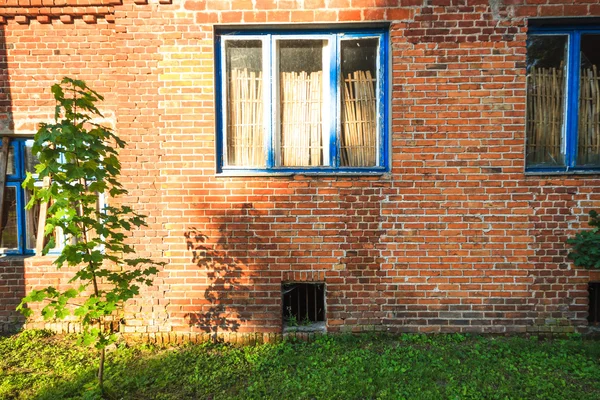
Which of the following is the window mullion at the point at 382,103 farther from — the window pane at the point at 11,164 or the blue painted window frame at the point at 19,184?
the window pane at the point at 11,164

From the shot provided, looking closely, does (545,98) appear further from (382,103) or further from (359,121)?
(359,121)

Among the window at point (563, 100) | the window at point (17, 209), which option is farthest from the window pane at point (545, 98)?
the window at point (17, 209)

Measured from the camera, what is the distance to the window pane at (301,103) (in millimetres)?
4441

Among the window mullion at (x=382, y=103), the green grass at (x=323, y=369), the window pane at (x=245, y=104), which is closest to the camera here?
the green grass at (x=323, y=369)

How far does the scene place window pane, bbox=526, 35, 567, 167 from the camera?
4.36 metres

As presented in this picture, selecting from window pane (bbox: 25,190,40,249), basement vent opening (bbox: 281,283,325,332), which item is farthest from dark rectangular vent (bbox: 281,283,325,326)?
window pane (bbox: 25,190,40,249)

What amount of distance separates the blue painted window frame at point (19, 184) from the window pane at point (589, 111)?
289 inches

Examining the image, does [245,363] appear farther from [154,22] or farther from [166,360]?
[154,22]

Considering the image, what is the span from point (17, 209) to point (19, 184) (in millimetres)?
357

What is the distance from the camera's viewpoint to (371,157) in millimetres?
4484

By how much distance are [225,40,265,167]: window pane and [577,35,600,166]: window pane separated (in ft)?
13.4

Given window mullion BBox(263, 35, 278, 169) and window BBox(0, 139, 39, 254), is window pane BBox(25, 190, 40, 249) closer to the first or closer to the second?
window BBox(0, 139, 39, 254)

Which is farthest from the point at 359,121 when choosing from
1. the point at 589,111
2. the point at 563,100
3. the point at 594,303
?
the point at 594,303

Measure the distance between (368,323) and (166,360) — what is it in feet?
7.98
